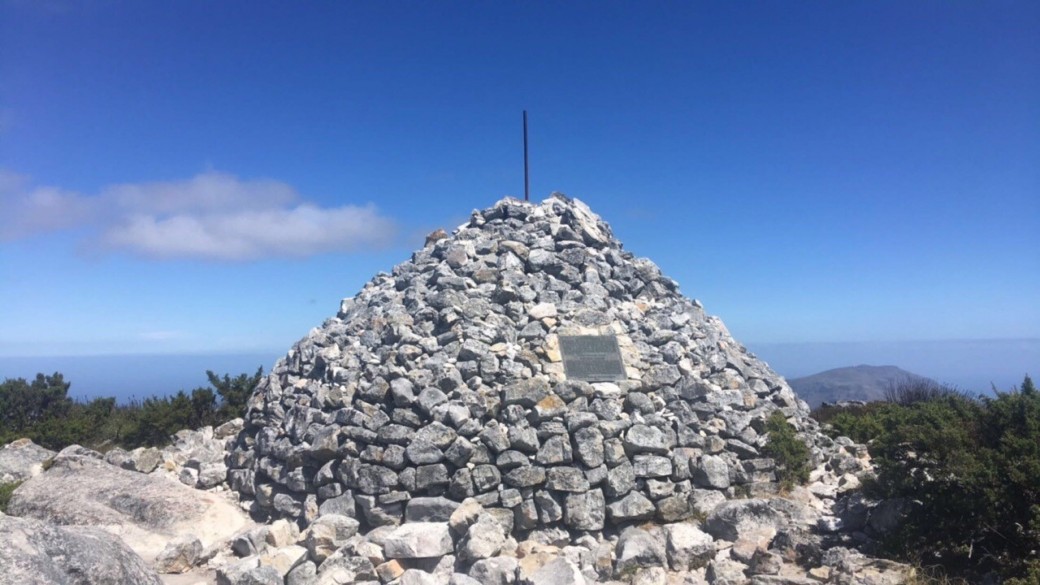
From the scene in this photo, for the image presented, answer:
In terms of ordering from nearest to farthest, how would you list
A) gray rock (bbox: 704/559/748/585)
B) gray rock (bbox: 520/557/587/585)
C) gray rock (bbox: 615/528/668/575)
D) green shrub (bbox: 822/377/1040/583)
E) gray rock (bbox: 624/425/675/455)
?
green shrub (bbox: 822/377/1040/583) → gray rock (bbox: 520/557/587/585) → gray rock (bbox: 704/559/748/585) → gray rock (bbox: 615/528/668/575) → gray rock (bbox: 624/425/675/455)

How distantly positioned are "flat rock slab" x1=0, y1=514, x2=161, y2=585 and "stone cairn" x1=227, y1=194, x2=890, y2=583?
3.02 m

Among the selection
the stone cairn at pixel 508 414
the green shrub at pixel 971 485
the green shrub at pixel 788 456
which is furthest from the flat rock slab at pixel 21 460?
the green shrub at pixel 971 485

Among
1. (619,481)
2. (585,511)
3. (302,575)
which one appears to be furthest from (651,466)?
(302,575)

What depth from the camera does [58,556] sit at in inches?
211

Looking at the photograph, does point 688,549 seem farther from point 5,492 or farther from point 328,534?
point 5,492

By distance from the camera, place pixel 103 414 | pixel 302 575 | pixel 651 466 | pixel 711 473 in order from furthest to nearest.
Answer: pixel 103 414
pixel 711 473
pixel 651 466
pixel 302 575

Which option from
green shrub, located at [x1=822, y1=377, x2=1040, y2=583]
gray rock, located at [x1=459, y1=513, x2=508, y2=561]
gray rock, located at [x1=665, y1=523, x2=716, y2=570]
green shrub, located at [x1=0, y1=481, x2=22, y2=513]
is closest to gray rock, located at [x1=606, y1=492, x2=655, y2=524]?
gray rock, located at [x1=665, y1=523, x2=716, y2=570]

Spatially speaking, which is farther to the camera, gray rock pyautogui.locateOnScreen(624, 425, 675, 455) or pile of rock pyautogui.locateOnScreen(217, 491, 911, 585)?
gray rock pyautogui.locateOnScreen(624, 425, 675, 455)

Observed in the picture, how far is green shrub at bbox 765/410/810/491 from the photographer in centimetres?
1030

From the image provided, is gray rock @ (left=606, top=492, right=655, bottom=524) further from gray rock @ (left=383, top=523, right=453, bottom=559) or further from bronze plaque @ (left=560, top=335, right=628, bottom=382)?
gray rock @ (left=383, top=523, right=453, bottom=559)

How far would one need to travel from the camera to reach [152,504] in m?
10.0

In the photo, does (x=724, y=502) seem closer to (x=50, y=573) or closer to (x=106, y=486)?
(x=50, y=573)

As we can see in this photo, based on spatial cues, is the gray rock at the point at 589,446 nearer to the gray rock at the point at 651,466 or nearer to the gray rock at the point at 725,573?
the gray rock at the point at 651,466

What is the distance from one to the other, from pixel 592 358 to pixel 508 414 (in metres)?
1.87
